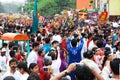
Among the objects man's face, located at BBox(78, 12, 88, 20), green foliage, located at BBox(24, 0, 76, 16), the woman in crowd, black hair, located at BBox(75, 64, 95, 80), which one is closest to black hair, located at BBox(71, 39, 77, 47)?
the woman in crowd

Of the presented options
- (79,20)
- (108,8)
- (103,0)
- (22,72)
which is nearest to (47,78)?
(22,72)

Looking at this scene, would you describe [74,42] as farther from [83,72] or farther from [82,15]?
[82,15]

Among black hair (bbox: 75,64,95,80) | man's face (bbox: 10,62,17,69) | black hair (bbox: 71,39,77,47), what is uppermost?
black hair (bbox: 75,64,95,80)

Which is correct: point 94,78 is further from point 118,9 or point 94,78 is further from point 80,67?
point 118,9

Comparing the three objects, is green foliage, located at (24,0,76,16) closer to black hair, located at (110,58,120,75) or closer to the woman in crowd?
the woman in crowd

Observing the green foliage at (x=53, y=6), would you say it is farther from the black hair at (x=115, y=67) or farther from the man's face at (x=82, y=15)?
the black hair at (x=115, y=67)

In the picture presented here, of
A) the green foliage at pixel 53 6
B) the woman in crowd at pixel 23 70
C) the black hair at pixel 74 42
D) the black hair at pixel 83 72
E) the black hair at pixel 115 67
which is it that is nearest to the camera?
the black hair at pixel 83 72

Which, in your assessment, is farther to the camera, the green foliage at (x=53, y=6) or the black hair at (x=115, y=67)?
the green foliage at (x=53, y=6)

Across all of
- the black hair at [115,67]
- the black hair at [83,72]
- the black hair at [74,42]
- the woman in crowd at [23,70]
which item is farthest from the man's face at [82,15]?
the black hair at [83,72]

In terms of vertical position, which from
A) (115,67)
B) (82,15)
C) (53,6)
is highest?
(115,67)

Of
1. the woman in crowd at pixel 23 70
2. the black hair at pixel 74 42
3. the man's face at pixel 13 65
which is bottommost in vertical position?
the black hair at pixel 74 42

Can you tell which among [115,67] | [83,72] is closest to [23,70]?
[115,67]

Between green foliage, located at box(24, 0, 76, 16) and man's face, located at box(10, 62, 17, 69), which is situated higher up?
man's face, located at box(10, 62, 17, 69)

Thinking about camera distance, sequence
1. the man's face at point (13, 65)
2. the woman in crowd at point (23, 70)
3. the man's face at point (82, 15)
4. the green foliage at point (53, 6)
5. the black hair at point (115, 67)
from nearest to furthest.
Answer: the black hair at point (115, 67) < the woman in crowd at point (23, 70) < the man's face at point (13, 65) < the man's face at point (82, 15) < the green foliage at point (53, 6)
